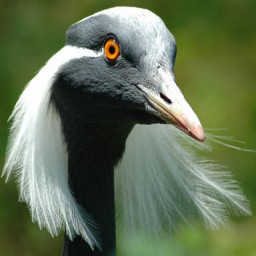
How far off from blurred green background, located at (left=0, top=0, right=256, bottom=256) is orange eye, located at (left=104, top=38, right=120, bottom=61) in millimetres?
1900

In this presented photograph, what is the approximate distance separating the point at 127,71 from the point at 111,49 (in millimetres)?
110

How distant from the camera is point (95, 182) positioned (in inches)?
129

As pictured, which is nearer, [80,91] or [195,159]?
[80,91]

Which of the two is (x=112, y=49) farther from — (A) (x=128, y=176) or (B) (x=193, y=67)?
(B) (x=193, y=67)

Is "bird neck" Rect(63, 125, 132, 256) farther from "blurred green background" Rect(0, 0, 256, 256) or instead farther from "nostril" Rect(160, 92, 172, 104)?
"blurred green background" Rect(0, 0, 256, 256)

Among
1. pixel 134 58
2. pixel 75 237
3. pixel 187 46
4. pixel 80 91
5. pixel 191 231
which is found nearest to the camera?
pixel 134 58

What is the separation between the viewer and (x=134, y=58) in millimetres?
2830

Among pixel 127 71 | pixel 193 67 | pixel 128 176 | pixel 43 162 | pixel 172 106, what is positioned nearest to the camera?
pixel 172 106

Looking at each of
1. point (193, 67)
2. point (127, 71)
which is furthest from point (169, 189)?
point (193, 67)

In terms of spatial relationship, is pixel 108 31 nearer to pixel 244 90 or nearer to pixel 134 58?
pixel 134 58

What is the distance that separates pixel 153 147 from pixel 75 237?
1.68 ft

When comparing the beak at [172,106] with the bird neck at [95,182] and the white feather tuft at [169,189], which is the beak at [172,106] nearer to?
the bird neck at [95,182]

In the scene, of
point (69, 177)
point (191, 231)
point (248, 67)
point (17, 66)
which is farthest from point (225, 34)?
point (69, 177)

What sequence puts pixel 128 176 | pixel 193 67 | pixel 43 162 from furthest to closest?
pixel 193 67 < pixel 128 176 < pixel 43 162
